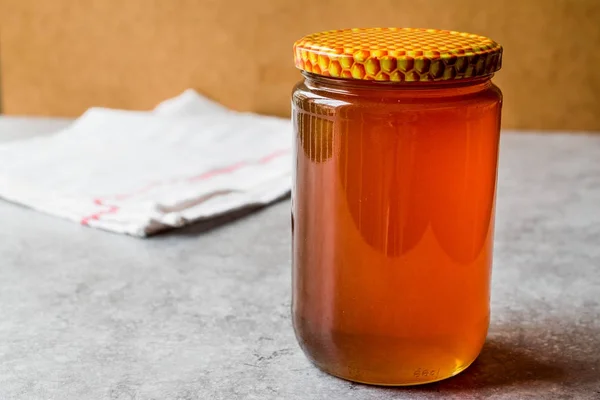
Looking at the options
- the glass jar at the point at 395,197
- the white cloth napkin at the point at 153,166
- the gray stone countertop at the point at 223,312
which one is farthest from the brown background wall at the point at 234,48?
the glass jar at the point at 395,197

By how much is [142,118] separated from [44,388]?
71 centimetres

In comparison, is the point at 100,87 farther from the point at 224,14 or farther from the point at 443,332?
the point at 443,332

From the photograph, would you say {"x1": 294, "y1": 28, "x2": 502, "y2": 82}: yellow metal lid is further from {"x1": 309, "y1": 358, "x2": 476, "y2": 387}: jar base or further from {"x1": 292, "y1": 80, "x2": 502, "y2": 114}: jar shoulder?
{"x1": 309, "y1": 358, "x2": 476, "y2": 387}: jar base

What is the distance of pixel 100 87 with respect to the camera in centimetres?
135

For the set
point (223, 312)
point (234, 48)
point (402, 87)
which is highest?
point (402, 87)

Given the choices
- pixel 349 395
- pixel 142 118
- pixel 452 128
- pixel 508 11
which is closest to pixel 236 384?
pixel 349 395

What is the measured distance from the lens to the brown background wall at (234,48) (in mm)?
1193

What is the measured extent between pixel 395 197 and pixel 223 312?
23 centimetres

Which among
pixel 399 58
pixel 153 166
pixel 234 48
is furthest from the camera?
pixel 234 48

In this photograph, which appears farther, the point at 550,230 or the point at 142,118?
the point at 142,118

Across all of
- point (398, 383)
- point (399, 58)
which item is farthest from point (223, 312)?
point (399, 58)

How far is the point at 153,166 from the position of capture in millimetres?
1011

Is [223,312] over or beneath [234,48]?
beneath

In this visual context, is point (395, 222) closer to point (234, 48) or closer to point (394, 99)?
point (394, 99)
